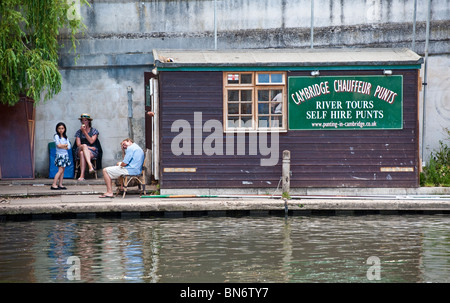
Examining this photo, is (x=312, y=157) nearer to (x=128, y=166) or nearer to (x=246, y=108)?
(x=246, y=108)

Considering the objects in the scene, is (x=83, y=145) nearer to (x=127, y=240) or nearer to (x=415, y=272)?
(x=127, y=240)

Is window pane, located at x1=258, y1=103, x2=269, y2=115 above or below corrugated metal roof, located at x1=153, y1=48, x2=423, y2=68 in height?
below

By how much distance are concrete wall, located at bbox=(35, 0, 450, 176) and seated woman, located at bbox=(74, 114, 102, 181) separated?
0.43m

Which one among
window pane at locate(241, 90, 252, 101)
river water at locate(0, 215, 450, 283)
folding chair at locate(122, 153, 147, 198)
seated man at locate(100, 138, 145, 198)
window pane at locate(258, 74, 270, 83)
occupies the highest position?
window pane at locate(258, 74, 270, 83)

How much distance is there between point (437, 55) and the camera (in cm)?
1862

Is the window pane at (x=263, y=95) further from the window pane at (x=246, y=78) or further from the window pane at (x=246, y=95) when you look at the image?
the window pane at (x=246, y=78)

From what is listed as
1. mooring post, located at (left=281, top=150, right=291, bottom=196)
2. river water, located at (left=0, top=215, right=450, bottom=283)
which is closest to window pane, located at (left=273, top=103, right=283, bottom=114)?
mooring post, located at (left=281, top=150, right=291, bottom=196)

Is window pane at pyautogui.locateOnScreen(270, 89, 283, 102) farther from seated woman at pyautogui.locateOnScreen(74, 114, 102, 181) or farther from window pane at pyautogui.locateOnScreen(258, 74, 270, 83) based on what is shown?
seated woman at pyautogui.locateOnScreen(74, 114, 102, 181)

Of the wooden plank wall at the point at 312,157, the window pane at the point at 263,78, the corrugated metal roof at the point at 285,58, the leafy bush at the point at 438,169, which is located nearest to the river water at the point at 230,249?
the wooden plank wall at the point at 312,157

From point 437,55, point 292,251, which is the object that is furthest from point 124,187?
point 437,55

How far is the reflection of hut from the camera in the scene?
51.0 feet

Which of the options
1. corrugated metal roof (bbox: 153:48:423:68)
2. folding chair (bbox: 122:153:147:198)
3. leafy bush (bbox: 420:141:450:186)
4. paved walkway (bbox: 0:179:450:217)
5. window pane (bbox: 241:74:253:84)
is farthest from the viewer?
leafy bush (bbox: 420:141:450:186)

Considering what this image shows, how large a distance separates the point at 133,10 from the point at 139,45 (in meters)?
0.93

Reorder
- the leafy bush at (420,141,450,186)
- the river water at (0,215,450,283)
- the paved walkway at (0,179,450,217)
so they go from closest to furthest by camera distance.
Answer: the river water at (0,215,450,283) → the paved walkway at (0,179,450,217) → the leafy bush at (420,141,450,186)
